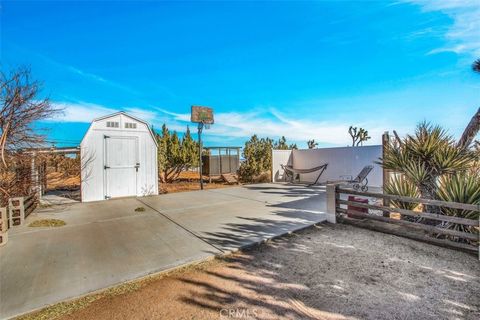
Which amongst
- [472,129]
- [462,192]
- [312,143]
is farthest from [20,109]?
[312,143]

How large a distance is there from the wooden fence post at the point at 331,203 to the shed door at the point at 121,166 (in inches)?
248

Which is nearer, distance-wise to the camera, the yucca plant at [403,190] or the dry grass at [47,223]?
the yucca plant at [403,190]

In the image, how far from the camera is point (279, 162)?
11367 mm

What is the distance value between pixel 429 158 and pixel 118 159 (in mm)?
8241

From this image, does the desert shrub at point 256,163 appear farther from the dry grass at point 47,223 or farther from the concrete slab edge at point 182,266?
the dry grass at point 47,223

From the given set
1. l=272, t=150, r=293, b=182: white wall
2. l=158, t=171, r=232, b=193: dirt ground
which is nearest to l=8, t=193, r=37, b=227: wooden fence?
l=158, t=171, r=232, b=193: dirt ground

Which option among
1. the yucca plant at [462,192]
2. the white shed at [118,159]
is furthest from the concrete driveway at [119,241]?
the yucca plant at [462,192]

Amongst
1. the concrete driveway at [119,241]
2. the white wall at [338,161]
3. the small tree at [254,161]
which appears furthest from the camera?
the small tree at [254,161]

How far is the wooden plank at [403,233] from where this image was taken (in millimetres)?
3052

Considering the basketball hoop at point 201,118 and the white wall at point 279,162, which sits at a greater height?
the basketball hoop at point 201,118

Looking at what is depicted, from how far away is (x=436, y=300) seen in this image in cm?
198

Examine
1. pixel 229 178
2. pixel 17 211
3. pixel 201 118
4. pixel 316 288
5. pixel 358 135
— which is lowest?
pixel 316 288

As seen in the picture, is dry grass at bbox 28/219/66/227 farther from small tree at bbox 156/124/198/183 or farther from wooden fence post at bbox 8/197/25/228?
small tree at bbox 156/124/198/183

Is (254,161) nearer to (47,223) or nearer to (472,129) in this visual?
(472,129)
